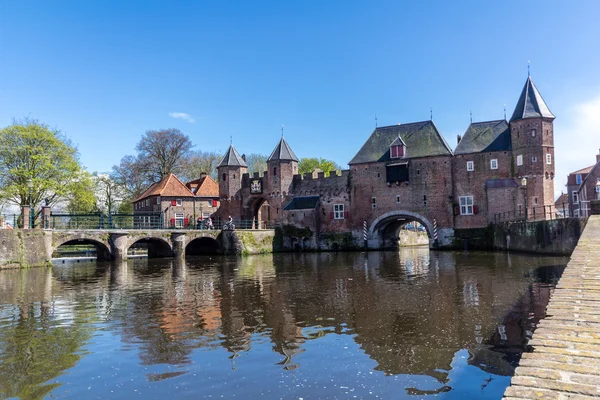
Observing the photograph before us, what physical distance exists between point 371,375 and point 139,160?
156 feet

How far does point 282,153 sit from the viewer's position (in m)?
42.4

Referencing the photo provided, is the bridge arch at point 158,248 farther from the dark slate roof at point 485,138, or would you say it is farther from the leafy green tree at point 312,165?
the leafy green tree at point 312,165

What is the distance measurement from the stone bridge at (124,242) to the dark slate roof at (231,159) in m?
8.61

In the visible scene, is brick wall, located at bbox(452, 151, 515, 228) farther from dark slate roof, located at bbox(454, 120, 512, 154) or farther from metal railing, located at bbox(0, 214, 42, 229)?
metal railing, located at bbox(0, 214, 42, 229)

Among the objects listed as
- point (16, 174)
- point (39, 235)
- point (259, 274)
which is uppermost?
point (16, 174)

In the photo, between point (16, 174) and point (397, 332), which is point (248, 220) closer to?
point (16, 174)

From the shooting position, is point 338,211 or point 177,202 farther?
point 177,202

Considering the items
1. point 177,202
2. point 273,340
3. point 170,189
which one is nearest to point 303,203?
point 177,202

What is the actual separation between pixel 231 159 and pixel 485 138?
2245 centimetres

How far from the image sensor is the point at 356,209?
4012 cm

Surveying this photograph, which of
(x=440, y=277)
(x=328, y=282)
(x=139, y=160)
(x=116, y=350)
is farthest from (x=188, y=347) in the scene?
(x=139, y=160)

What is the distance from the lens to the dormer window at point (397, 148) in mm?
38469

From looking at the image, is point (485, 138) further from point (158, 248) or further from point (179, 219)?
point (179, 219)

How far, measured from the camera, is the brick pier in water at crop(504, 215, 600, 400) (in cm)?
309
